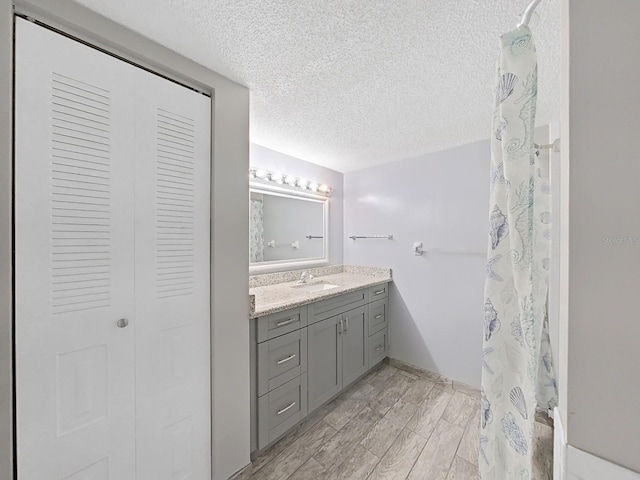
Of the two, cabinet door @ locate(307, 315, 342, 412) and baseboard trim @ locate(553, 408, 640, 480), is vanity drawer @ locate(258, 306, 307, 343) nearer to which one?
cabinet door @ locate(307, 315, 342, 412)

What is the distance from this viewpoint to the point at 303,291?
233cm

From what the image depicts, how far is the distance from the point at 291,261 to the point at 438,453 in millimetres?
1828

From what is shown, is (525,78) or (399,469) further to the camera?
(399,469)

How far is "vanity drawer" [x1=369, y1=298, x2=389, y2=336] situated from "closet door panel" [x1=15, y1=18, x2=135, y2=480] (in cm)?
193

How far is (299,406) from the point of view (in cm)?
182

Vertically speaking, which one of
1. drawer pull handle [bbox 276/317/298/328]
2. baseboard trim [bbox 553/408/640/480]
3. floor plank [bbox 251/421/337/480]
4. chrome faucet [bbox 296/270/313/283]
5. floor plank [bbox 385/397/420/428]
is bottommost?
floor plank [bbox 251/421/337/480]

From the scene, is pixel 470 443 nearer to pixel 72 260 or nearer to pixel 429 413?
pixel 429 413

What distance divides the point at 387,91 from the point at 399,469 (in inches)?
86.6

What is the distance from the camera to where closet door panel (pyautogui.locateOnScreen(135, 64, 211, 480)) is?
115 centimetres

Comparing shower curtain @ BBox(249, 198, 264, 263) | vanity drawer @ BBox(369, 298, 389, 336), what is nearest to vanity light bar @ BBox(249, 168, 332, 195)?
shower curtain @ BBox(249, 198, 264, 263)

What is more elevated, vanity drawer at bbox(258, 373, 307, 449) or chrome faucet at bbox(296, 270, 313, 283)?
chrome faucet at bbox(296, 270, 313, 283)

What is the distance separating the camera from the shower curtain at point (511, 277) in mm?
771

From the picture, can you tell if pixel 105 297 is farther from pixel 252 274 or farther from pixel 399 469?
pixel 399 469

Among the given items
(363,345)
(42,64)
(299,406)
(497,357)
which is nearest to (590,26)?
(497,357)
